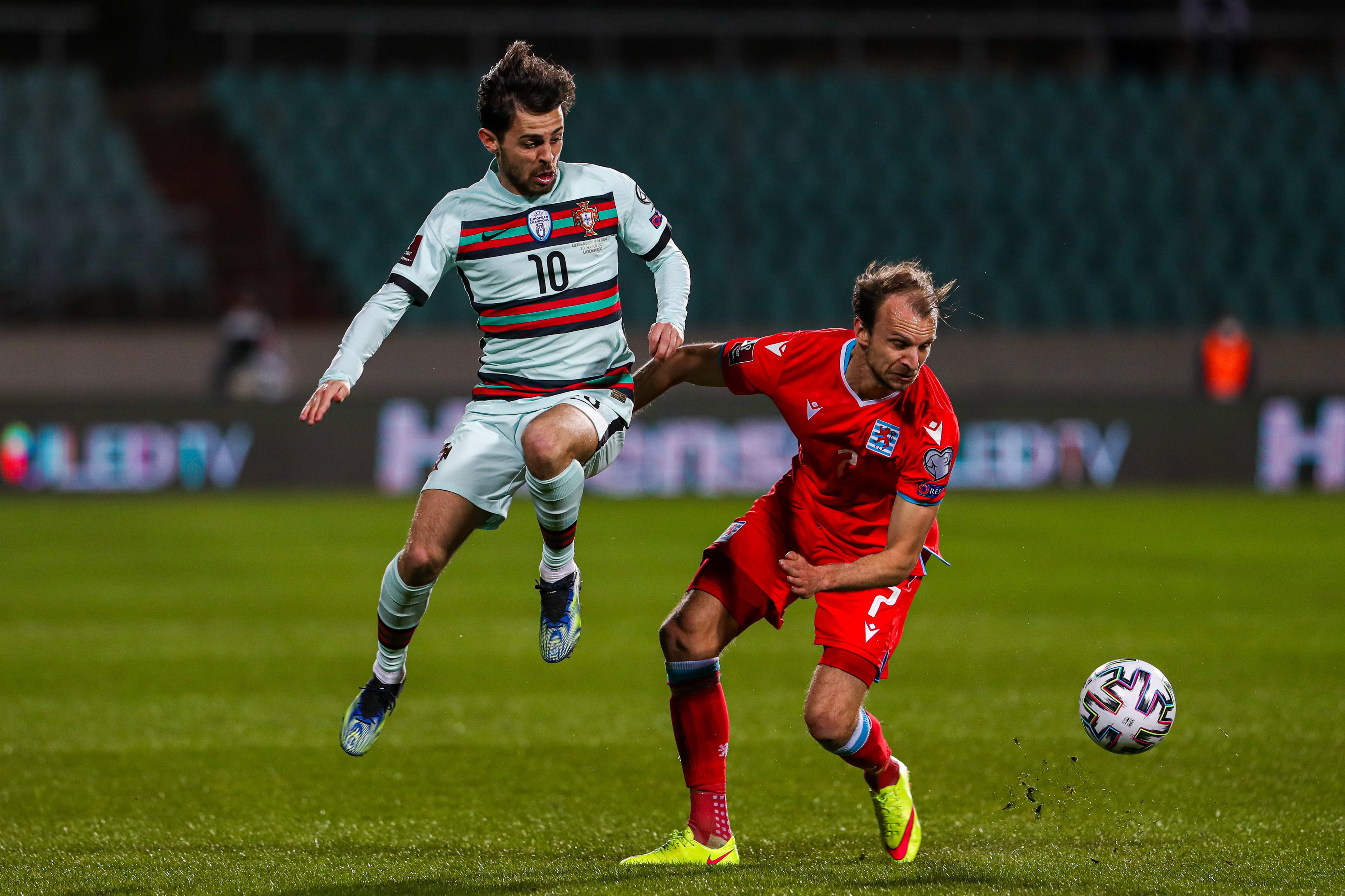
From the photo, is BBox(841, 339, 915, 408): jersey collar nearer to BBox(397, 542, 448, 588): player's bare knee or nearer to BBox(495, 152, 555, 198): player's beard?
BBox(495, 152, 555, 198): player's beard

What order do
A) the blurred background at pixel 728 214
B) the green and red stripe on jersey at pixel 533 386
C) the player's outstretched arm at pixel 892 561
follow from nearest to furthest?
the player's outstretched arm at pixel 892 561 < the green and red stripe on jersey at pixel 533 386 < the blurred background at pixel 728 214

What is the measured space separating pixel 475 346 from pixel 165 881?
1562 cm

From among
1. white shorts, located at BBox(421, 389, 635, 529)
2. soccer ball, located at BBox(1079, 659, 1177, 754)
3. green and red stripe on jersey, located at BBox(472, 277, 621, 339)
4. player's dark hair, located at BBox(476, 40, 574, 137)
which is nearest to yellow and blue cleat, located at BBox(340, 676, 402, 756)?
white shorts, located at BBox(421, 389, 635, 529)

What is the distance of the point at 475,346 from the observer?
20016mm

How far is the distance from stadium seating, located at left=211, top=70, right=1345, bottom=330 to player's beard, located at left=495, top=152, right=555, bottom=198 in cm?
1502

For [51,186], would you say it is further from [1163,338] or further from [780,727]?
[780,727]

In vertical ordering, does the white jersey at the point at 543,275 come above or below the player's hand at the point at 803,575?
above

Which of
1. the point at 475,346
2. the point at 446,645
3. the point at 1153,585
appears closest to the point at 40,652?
the point at 446,645

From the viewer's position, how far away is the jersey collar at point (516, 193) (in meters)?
5.04

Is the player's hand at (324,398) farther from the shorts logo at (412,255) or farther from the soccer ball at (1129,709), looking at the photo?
the soccer ball at (1129,709)

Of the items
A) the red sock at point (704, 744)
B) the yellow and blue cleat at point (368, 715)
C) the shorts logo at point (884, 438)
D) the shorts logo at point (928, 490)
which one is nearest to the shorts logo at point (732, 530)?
the red sock at point (704, 744)

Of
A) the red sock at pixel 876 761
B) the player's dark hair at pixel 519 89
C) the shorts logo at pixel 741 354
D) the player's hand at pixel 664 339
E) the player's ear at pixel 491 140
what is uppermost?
the player's dark hair at pixel 519 89

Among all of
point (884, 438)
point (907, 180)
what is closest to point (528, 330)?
point (884, 438)

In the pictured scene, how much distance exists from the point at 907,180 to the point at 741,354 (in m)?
17.1
